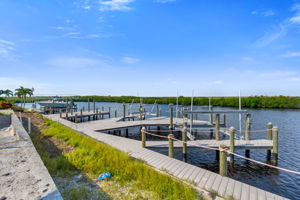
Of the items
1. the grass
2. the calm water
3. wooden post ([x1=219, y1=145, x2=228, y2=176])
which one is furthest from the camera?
the calm water

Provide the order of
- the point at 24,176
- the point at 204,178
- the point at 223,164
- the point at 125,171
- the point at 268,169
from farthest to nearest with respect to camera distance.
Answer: the point at 268,169 → the point at 223,164 → the point at 125,171 → the point at 204,178 → the point at 24,176

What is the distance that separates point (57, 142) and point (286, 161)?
42.0 feet

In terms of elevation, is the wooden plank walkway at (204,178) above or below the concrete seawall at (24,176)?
below

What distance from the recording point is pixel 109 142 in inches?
397

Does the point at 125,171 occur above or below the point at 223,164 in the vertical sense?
below

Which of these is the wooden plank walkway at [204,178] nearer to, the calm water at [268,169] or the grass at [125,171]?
the grass at [125,171]

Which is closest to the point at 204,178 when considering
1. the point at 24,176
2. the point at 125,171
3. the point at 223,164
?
the point at 223,164

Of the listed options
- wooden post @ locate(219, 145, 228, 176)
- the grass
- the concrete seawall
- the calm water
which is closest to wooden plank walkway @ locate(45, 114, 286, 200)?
wooden post @ locate(219, 145, 228, 176)

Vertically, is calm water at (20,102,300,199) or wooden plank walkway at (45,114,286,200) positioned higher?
wooden plank walkway at (45,114,286,200)

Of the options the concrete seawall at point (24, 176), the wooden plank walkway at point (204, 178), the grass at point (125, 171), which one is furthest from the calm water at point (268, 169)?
the concrete seawall at point (24, 176)

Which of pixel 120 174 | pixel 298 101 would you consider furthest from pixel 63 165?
pixel 298 101

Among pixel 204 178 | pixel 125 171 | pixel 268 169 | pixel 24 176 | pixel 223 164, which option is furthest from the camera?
pixel 268 169

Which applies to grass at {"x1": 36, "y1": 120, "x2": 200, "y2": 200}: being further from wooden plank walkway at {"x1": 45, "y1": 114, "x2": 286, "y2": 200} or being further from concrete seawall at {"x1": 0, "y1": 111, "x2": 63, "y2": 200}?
concrete seawall at {"x1": 0, "y1": 111, "x2": 63, "y2": 200}

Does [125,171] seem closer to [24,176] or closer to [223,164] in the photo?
[24,176]
